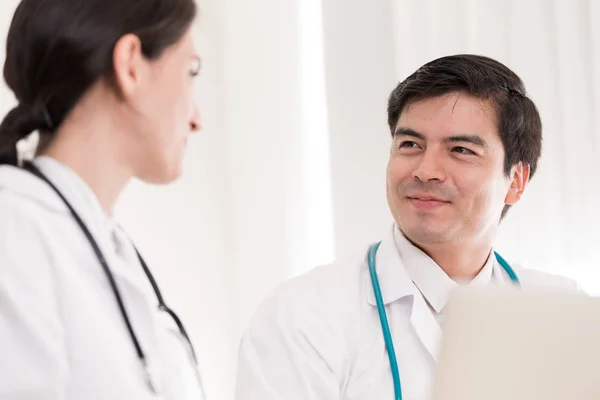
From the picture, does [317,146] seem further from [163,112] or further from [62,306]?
[62,306]

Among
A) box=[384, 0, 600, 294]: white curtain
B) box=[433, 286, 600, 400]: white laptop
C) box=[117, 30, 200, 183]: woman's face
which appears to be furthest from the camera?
box=[384, 0, 600, 294]: white curtain

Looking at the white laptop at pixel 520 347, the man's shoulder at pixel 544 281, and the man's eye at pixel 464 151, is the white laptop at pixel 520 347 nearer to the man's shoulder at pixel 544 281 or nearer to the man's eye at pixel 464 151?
the man's eye at pixel 464 151

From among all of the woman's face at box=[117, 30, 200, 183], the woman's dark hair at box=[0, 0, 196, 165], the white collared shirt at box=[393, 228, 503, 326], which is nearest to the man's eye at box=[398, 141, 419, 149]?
the white collared shirt at box=[393, 228, 503, 326]

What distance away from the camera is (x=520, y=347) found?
32.2 inches

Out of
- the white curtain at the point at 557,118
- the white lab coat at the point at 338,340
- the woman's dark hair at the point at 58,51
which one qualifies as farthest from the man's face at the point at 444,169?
the woman's dark hair at the point at 58,51

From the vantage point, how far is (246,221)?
9.39ft

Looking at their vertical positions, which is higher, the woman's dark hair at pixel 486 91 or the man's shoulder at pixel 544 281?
the woman's dark hair at pixel 486 91

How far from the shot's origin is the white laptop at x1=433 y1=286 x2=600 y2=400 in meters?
0.80

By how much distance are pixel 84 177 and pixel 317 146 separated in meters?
1.78

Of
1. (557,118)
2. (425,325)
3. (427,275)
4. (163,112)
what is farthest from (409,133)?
(163,112)

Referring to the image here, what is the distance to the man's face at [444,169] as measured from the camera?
1.79 meters

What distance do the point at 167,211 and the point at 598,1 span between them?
140cm

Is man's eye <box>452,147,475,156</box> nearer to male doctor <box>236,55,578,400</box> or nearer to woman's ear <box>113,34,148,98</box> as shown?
male doctor <box>236,55,578,400</box>

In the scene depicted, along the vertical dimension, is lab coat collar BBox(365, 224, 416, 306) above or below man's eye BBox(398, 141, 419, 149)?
below
